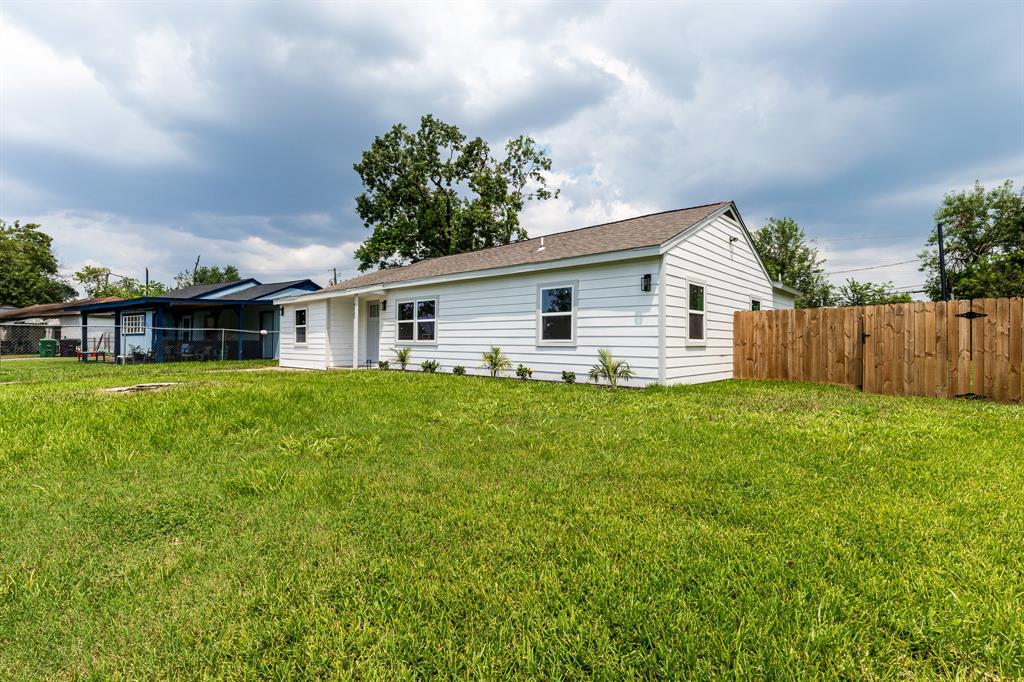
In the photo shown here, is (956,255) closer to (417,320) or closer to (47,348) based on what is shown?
(417,320)

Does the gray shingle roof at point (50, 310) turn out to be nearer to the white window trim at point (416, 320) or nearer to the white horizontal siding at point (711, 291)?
the white window trim at point (416, 320)

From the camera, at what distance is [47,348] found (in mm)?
22344

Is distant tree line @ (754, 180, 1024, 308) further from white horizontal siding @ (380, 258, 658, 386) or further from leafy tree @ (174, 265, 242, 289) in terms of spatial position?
leafy tree @ (174, 265, 242, 289)

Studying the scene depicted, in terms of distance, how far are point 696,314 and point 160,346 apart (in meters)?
21.3

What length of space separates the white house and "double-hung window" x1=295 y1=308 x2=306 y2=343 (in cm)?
178

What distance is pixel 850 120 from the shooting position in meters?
11.7

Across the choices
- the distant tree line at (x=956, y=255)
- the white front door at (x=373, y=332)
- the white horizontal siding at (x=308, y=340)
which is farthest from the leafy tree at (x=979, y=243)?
the white horizontal siding at (x=308, y=340)

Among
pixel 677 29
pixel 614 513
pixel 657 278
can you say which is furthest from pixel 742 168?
pixel 614 513

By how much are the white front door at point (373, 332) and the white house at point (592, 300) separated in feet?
1.81

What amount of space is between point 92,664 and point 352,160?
30295 mm

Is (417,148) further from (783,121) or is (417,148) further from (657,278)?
(657,278)

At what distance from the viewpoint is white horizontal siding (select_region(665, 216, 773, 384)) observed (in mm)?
8648

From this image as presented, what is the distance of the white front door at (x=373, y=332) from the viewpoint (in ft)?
48.1

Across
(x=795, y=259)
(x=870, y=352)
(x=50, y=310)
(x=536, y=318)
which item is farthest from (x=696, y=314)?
(x=50, y=310)
